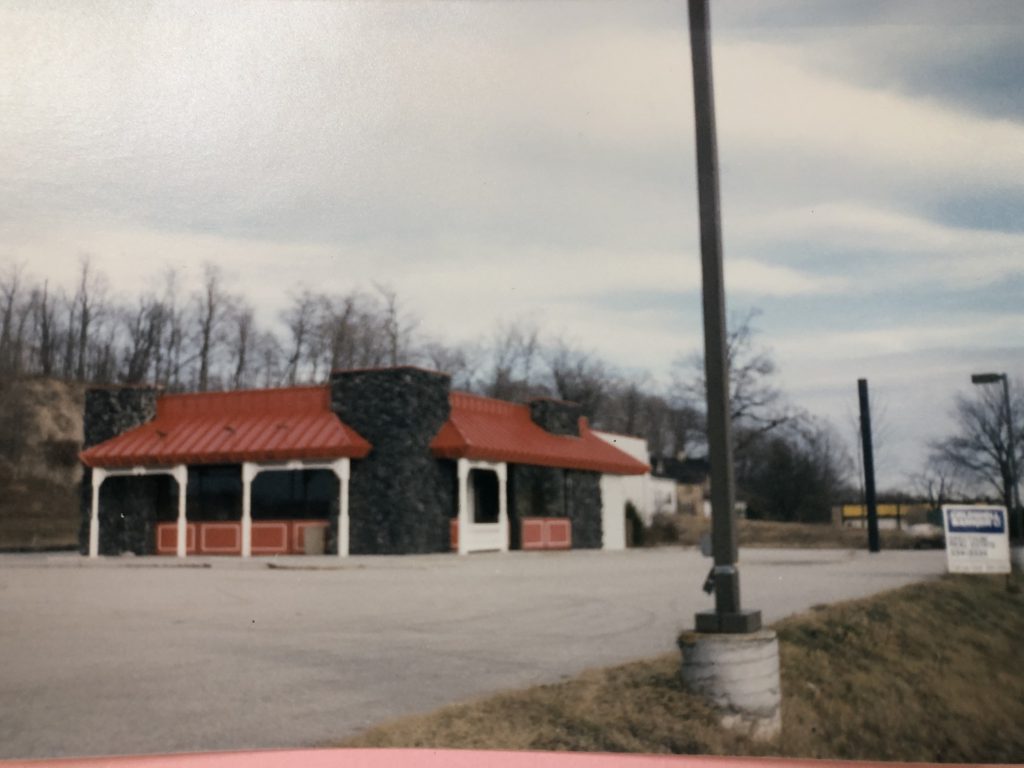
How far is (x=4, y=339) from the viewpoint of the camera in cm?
693

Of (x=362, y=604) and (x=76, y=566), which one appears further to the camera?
(x=76, y=566)

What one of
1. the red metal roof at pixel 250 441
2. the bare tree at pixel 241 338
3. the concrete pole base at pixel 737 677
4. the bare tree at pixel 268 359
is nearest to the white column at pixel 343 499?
the red metal roof at pixel 250 441

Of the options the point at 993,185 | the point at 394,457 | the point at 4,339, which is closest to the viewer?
the point at 993,185

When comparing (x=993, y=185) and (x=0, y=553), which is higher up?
(x=993, y=185)

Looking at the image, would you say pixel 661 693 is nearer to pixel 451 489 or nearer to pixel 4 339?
pixel 4 339

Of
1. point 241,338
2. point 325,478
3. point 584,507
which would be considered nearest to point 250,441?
point 325,478

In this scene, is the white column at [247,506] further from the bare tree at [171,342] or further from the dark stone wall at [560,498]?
the bare tree at [171,342]

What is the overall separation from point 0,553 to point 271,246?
3979mm

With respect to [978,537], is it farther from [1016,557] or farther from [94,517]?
[94,517]

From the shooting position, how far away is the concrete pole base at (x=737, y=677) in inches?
183

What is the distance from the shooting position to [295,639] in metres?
7.17

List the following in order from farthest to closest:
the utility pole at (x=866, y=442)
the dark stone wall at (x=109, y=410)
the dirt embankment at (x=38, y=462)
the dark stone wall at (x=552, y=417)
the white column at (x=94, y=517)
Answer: the dark stone wall at (x=552, y=417), the white column at (x=94, y=517), the dark stone wall at (x=109, y=410), the dirt embankment at (x=38, y=462), the utility pole at (x=866, y=442)

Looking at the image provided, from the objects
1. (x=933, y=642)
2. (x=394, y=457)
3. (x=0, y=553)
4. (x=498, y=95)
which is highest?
(x=498, y=95)

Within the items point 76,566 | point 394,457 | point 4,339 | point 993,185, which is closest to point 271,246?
point 4,339
